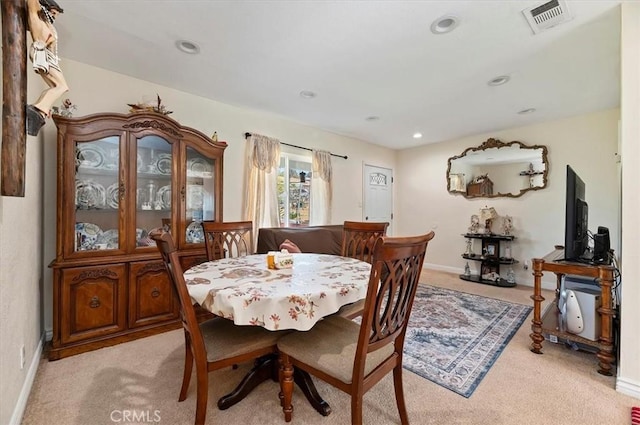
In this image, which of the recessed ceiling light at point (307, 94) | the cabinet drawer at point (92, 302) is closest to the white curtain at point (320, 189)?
the recessed ceiling light at point (307, 94)

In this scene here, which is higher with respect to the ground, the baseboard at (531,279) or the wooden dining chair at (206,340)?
the wooden dining chair at (206,340)

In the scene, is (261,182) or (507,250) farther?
(507,250)

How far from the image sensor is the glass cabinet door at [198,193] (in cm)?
285

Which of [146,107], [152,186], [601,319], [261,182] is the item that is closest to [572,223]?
[601,319]

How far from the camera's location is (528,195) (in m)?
4.28

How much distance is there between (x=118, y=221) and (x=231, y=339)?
5.61 feet

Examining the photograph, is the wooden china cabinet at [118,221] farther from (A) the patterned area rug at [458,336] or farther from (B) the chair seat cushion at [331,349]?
(A) the patterned area rug at [458,336]

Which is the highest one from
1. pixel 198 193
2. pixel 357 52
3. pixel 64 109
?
pixel 357 52

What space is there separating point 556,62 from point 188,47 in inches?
124

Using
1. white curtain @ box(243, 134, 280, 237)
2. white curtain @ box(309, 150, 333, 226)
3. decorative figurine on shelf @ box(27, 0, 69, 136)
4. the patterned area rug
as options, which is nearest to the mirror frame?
the patterned area rug

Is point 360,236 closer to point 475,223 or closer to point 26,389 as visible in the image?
point 26,389

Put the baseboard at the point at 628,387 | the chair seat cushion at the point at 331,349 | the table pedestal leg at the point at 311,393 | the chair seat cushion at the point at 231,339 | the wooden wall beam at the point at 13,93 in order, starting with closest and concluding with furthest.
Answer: the wooden wall beam at the point at 13,93, the chair seat cushion at the point at 331,349, the chair seat cushion at the point at 231,339, the table pedestal leg at the point at 311,393, the baseboard at the point at 628,387

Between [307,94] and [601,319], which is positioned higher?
[307,94]

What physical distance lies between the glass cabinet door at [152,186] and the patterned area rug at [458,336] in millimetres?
2506
